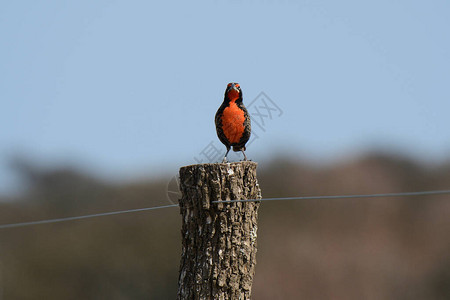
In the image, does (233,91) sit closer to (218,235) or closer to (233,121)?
(233,121)

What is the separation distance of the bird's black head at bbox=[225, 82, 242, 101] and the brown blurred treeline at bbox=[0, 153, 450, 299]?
655cm

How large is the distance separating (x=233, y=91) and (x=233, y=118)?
0.17 metres

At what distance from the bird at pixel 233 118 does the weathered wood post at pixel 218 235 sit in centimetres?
49

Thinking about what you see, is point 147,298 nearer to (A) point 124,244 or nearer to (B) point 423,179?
(A) point 124,244

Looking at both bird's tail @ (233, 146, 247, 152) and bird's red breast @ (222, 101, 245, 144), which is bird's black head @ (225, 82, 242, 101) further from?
bird's tail @ (233, 146, 247, 152)

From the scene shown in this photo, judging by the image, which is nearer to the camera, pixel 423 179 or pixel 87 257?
pixel 87 257

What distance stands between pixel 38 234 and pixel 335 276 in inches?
229

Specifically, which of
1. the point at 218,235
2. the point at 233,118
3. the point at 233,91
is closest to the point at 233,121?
the point at 233,118

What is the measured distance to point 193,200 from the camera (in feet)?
10.2

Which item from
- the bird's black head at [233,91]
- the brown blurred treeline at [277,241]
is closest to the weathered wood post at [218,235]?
the bird's black head at [233,91]

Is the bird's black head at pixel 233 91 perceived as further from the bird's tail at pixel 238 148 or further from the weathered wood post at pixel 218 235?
the weathered wood post at pixel 218 235

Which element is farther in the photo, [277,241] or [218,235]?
[277,241]

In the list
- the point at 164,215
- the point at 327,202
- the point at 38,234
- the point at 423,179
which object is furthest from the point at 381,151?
the point at 38,234

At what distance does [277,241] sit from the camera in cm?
1070
